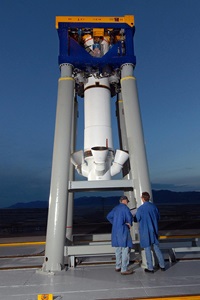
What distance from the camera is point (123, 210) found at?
20.3ft

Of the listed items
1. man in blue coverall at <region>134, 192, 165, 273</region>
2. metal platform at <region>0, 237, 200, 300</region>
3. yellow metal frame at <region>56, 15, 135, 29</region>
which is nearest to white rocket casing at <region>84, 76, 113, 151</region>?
yellow metal frame at <region>56, 15, 135, 29</region>

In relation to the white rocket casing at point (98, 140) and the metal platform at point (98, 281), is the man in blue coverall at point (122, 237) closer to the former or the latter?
the metal platform at point (98, 281)

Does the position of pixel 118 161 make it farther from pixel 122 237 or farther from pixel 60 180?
pixel 122 237

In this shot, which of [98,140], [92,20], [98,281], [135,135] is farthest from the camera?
[92,20]

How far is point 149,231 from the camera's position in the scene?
6062mm

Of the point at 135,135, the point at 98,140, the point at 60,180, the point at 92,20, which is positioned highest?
the point at 92,20

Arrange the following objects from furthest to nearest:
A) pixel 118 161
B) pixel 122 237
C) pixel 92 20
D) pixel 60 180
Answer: pixel 92 20
pixel 118 161
pixel 60 180
pixel 122 237

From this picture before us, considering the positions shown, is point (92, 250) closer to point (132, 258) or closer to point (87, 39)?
point (132, 258)

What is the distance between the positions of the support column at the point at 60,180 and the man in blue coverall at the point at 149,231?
2.03m

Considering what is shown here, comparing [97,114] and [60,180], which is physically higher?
[97,114]

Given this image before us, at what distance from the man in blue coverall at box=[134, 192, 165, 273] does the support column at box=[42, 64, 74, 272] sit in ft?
6.67

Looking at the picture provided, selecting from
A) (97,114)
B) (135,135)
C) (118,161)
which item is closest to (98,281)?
(118,161)

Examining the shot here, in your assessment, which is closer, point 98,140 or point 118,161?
point 118,161

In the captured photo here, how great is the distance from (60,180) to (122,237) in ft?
7.28
